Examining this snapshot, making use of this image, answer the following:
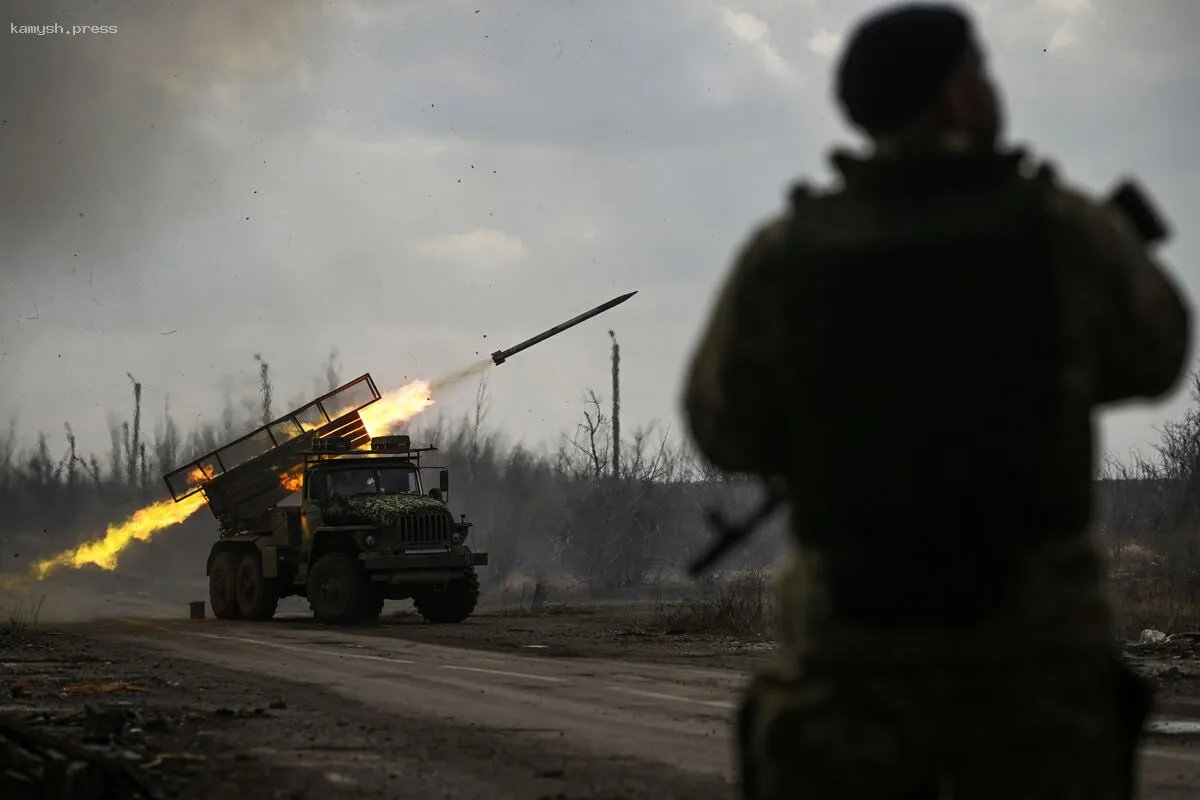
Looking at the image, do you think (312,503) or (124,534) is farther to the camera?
(124,534)

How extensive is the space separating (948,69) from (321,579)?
2253 cm

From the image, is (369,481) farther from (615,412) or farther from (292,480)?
(615,412)

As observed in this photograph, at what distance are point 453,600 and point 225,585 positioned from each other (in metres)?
4.77

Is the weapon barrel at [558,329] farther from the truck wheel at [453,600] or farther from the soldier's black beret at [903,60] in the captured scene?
the soldier's black beret at [903,60]

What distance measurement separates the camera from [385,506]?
24.5m

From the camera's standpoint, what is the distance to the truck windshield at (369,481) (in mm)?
25203

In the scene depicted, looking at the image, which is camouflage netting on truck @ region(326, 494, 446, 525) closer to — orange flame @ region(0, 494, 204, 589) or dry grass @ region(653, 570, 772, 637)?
orange flame @ region(0, 494, 204, 589)

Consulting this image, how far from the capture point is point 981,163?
2572 mm

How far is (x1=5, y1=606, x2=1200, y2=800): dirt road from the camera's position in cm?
777

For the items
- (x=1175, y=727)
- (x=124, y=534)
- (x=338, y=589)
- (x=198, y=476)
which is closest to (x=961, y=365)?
(x=1175, y=727)

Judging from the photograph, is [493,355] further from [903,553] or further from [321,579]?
[903,553]

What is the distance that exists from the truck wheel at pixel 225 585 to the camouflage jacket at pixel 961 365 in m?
25.9

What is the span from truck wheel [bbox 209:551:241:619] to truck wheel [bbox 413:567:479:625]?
3.84 metres

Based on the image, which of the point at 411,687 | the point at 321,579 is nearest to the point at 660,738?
the point at 411,687
